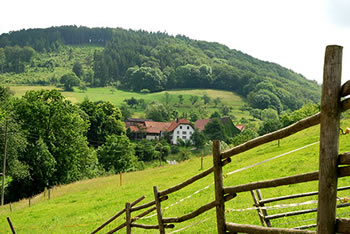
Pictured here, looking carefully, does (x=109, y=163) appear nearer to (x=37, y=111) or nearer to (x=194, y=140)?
(x=37, y=111)

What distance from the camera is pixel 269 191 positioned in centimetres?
1574

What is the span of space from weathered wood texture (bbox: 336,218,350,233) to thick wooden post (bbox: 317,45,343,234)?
43 millimetres

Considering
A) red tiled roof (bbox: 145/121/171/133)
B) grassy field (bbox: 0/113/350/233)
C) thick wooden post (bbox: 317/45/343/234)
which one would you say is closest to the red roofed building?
red tiled roof (bbox: 145/121/171/133)

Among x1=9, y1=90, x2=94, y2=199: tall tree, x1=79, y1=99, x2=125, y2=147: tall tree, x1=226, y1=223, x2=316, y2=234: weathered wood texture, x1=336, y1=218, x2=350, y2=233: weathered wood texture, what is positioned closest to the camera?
x1=336, y1=218, x2=350, y2=233: weathered wood texture

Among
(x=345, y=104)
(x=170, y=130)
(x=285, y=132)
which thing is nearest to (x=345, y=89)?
(x=345, y=104)

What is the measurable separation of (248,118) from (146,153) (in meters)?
59.5

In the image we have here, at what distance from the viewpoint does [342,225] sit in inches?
150

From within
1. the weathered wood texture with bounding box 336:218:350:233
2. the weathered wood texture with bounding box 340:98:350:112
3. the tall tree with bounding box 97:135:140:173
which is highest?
the weathered wood texture with bounding box 340:98:350:112

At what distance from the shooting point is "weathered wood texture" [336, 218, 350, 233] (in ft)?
12.3

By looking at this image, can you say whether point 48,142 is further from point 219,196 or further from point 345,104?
point 345,104

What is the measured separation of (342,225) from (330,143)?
83cm

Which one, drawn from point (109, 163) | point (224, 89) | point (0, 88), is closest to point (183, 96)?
point (224, 89)

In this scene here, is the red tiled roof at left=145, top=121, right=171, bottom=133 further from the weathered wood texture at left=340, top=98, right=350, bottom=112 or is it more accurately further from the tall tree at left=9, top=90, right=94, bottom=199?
the weathered wood texture at left=340, top=98, right=350, bottom=112

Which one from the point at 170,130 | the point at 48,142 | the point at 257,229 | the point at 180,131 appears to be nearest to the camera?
the point at 257,229
